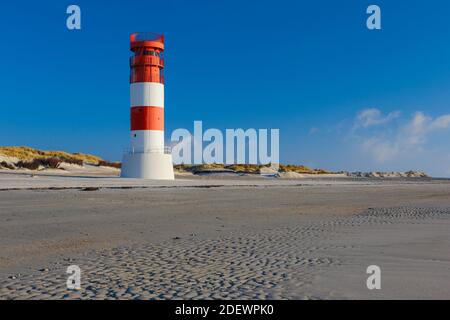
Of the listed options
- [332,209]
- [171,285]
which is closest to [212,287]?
[171,285]

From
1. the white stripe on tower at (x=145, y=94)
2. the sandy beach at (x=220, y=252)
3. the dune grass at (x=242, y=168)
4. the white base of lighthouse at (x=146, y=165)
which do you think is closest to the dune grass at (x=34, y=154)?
the dune grass at (x=242, y=168)

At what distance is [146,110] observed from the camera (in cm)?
3059

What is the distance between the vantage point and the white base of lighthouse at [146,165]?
3088 centimetres

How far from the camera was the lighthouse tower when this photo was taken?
30.7m

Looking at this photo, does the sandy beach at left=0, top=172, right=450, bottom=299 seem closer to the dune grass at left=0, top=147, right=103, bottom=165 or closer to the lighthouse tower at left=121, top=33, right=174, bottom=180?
the lighthouse tower at left=121, top=33, right=174, bottom=180

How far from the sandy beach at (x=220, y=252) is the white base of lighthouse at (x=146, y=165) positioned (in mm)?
15811

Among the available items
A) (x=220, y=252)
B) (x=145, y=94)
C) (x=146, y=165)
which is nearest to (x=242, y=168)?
(x=146, y=165)

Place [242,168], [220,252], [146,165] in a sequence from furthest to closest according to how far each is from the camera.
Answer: [242,168] < [146,165] < [220,252]

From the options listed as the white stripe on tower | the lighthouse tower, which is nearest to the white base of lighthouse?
the lighthouse tower

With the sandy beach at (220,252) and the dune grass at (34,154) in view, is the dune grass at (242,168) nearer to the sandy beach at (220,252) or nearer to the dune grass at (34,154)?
the dune grass at (34,154)

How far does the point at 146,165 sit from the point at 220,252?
23.5 meters

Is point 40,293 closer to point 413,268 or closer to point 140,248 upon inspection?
point 140,248

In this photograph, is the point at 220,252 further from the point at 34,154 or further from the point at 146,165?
the point at 34,154
